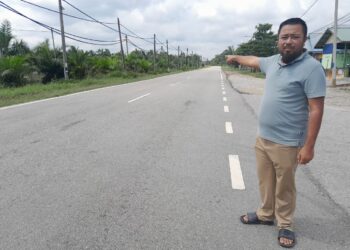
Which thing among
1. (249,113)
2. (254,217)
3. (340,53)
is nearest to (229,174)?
(254,217)

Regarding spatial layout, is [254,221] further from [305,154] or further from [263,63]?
[263,63]

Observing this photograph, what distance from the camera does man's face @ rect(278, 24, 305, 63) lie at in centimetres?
281

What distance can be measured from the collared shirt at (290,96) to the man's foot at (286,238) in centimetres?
78

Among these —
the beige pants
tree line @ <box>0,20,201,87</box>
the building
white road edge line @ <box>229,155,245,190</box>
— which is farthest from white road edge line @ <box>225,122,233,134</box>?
the building

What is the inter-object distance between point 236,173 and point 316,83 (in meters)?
2.33

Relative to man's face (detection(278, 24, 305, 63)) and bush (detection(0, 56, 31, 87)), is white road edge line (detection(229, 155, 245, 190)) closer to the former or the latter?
man's face (detection(278, 24, 305, 63))

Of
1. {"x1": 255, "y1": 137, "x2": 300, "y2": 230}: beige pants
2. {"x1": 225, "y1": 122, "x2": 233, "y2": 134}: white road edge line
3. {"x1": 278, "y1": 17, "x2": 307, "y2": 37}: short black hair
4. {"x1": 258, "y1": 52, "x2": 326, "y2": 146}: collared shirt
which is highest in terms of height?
{"x1": 278, "y1": 17, "x2": 307, "y2": 37}: short black hair

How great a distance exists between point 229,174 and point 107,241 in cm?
226

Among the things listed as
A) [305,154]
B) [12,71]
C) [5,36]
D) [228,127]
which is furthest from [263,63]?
[5,36]

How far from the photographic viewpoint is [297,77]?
2.83m

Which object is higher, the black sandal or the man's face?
the man's face

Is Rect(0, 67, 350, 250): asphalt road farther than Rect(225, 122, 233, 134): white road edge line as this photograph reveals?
No

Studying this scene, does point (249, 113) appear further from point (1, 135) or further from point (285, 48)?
point (285, 48)

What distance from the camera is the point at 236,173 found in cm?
483
